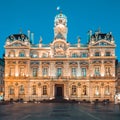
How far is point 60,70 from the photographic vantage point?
9888cm

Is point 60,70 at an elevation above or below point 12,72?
above

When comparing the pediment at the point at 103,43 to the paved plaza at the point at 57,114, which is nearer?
the paved plaza at the point at 57,114

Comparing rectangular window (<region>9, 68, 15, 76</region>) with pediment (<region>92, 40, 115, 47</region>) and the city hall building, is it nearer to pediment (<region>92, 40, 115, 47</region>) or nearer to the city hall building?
the city hall building

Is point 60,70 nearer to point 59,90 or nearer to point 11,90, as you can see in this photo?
point 59,90

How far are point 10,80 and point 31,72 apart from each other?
7475 millimetres

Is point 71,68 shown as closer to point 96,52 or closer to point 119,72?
point 96,52

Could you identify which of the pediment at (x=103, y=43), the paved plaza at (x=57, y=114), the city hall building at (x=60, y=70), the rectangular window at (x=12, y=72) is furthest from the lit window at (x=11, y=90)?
the paved plaza at (x=57, y=114)

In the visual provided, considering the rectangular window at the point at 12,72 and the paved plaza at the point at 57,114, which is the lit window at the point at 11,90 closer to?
the rectangular window at the point at 12,72

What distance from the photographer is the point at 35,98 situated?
9775cm

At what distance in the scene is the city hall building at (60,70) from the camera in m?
97.2

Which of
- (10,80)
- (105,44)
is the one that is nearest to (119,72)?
(105,44)

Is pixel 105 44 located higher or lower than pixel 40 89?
higher

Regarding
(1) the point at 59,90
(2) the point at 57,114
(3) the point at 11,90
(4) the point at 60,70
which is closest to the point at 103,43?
(4) the point at 60,70

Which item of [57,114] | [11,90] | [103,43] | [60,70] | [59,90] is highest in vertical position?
[103,43]
